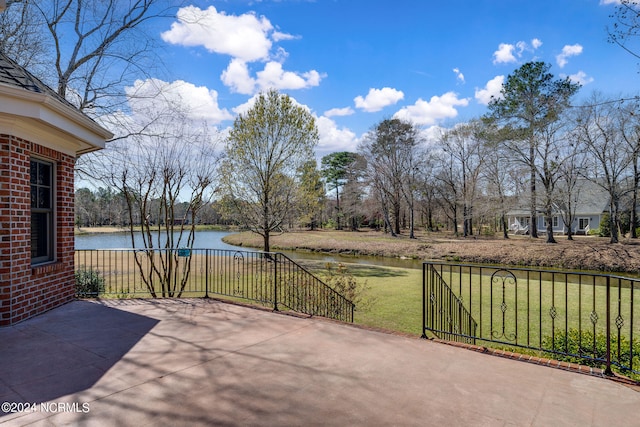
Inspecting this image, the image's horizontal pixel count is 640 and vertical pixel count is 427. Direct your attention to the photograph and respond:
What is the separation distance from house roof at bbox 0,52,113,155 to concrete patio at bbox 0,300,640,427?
236 cm

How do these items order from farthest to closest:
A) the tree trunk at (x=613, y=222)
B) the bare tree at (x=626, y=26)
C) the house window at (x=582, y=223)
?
the house window at (x=582, y=223) < the tree trunk at (x=613, y=222) < the bare tree at (x=626, y=26)

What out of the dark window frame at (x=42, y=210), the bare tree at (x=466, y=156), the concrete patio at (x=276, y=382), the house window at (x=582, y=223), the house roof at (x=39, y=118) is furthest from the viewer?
the house window at (x=582, y=223)

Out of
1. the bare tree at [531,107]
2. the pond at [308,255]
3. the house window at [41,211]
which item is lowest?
the pond at [308,255]

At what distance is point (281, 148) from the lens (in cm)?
1468

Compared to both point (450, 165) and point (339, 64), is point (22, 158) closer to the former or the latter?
point (339, 64)

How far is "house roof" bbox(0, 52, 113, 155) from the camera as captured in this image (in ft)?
12.1

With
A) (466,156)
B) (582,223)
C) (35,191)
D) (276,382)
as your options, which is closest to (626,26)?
(276,382)

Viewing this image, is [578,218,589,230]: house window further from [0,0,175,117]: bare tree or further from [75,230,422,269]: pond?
[0,0,175,117]: bare tree

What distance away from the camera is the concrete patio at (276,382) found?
2.25 m

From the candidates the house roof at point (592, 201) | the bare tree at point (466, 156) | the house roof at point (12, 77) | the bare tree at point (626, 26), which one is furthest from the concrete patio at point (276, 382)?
the house roof at point (592, 201)

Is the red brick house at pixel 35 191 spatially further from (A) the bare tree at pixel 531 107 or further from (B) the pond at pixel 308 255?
(A) the bare tree at pixel 531 107

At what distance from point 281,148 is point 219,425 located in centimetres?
1323

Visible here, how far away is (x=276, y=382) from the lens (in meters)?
2.71

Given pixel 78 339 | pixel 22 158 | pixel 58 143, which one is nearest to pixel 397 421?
pixel 78 339
